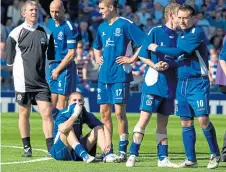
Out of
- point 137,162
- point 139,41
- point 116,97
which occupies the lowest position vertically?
point 137,162

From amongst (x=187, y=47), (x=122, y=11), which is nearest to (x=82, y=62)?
(x=122, y=11)

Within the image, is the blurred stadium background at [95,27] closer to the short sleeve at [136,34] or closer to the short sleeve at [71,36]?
the short sleeve at [71,36]

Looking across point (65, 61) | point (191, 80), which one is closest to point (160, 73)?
point (191, 80)

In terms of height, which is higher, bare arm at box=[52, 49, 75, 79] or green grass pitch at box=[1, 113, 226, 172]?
bare arm at box=[52, 49, 75, 79]

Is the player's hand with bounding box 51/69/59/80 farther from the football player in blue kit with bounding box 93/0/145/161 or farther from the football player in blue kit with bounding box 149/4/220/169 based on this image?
the football player in blue kit with bounding box 149/4/220/169

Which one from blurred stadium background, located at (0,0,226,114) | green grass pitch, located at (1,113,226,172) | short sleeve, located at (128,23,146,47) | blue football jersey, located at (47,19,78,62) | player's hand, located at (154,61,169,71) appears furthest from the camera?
blurred stadium background, located at (0,0,226,114)

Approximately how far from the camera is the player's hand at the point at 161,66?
12086 millimetres

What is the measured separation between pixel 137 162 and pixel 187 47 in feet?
6.42

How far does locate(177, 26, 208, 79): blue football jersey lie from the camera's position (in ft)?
38.2

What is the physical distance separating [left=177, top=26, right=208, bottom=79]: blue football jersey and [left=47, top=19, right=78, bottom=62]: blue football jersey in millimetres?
3163

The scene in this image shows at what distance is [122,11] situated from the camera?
3075cm

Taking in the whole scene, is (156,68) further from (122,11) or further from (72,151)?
(122,11)

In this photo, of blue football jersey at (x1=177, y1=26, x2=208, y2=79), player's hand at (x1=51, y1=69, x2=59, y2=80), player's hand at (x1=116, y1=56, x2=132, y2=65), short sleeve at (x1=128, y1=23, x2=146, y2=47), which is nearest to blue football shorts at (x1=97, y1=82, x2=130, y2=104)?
player's hand at (x1=116, y1=56, x2=132, y2=65)

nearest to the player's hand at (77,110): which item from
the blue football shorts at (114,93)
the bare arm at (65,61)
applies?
the blue football shorts at (114,93)
